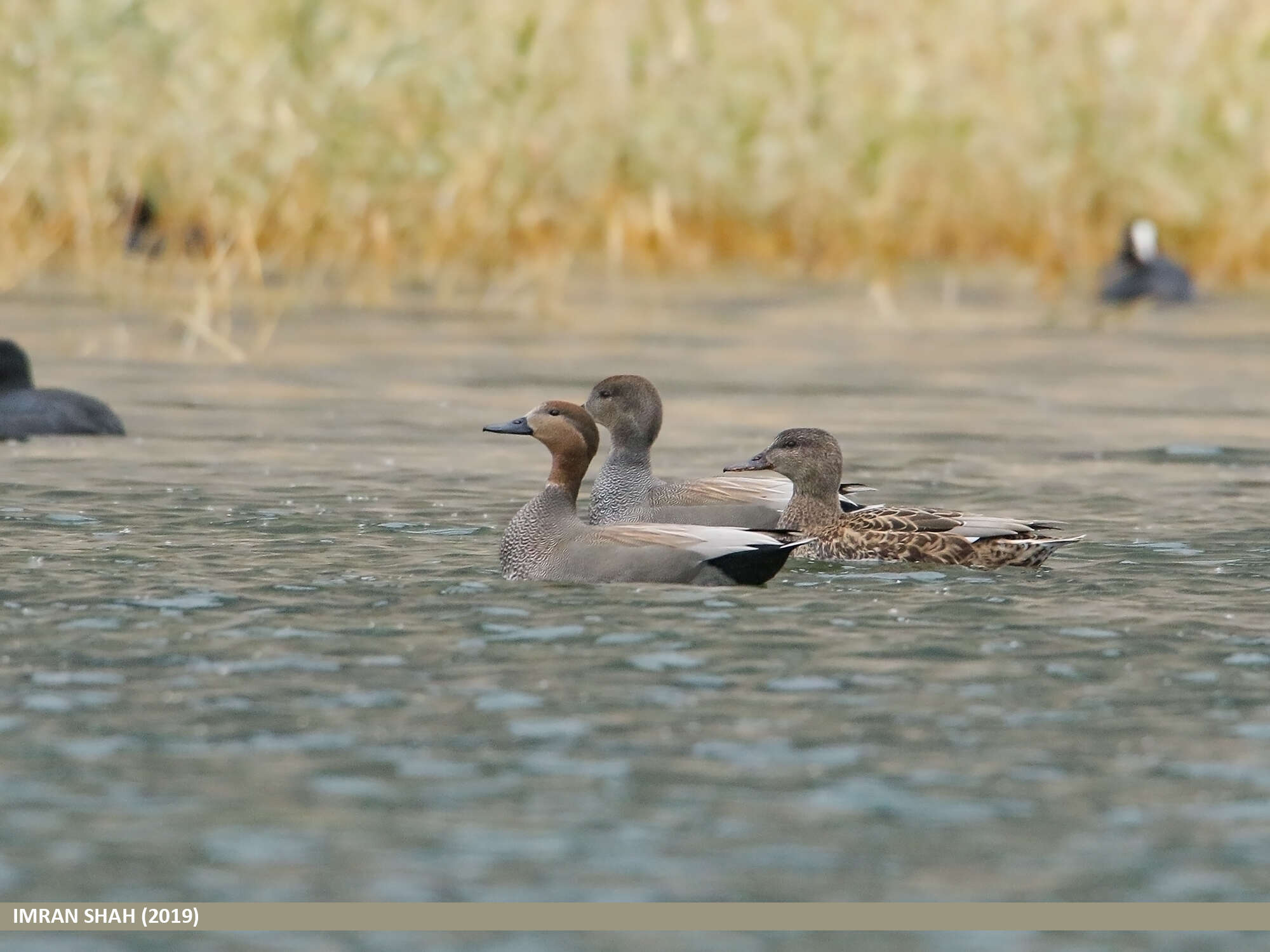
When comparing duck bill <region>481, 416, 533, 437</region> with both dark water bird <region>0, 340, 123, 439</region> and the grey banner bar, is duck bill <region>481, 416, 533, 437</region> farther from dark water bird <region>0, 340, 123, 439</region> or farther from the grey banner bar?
the grey banner bar

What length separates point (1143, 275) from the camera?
19.5 metres

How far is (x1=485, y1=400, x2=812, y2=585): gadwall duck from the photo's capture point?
314 inches

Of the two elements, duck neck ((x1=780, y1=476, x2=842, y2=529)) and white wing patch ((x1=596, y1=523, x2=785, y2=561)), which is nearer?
white wing patch ((x1=596, y1=523, x2=785, y2=561))

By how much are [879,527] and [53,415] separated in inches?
181

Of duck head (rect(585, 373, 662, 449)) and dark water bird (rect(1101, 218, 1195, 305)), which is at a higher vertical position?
dark water bird (rect(1101, 218, 1195, 305))

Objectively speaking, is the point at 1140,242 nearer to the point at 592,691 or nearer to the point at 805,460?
the point at 805,460

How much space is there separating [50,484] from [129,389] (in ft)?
11.4

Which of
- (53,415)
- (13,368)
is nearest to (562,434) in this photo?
(53,415)

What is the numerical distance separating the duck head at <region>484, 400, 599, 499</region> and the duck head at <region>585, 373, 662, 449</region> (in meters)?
0.84

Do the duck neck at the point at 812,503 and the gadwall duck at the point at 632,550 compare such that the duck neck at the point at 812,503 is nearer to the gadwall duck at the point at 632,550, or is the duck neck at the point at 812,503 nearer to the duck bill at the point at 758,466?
the duck bill at the point at 758,466

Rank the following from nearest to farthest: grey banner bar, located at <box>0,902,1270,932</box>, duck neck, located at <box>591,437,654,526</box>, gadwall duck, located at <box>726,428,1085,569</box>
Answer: grey banner bar, located at <box>0,902,1270,932</box>
gadwall duck, located at <box>726,428,1085,569</box>
duck neck, located at <box>591,437,654,526</box>

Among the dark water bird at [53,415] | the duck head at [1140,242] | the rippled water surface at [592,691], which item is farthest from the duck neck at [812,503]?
the duck head at [1140,242]

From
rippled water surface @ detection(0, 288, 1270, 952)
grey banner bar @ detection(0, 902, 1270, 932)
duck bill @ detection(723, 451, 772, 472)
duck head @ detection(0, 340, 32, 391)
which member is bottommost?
grey banner bar @ detection(0, 902, 1270, 932)

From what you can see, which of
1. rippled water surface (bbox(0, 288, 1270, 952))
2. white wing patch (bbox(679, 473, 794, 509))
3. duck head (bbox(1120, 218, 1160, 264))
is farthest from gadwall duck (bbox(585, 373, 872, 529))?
duck head (bbox(1120, 218, 1160, 264))
